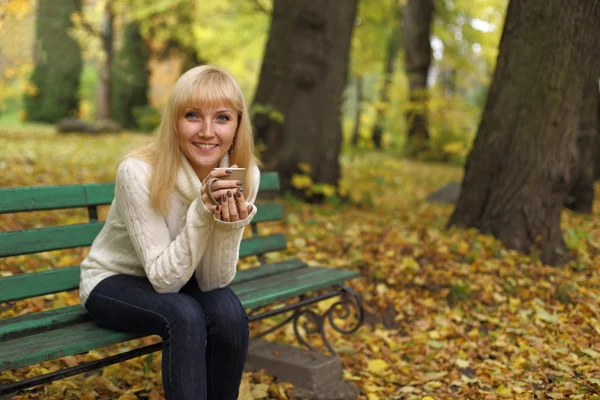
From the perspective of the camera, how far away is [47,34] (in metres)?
17.3

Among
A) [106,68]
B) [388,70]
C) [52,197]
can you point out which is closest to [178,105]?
[52,197]

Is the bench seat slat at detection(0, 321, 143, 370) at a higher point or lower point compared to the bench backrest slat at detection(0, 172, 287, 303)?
lower

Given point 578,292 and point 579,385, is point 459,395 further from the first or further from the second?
point 578,292

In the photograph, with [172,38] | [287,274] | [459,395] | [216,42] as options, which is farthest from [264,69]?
[172,38]

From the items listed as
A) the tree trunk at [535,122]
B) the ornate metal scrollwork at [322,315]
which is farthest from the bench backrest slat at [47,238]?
the tree trunk at [535,122]

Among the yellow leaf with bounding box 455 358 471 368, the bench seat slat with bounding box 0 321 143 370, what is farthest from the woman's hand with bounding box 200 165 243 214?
the yellow leaf with bounding box 455 358 471 368

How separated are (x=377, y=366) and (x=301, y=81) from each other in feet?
13.6

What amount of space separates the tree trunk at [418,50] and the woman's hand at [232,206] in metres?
13.1

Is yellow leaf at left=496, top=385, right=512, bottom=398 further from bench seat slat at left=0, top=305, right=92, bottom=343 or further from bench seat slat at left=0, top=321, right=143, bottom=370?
bench seat slat at left=0, top=305, right=92, bottom=343

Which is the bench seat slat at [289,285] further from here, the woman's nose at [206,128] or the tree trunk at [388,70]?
the tree trunk at [388,70]

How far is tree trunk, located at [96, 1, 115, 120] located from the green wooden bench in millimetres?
15237

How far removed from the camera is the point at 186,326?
258cm

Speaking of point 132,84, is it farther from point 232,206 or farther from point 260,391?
point 232,206

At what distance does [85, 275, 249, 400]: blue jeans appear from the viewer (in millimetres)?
2559
